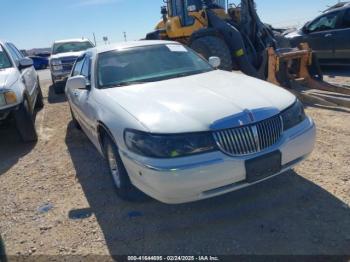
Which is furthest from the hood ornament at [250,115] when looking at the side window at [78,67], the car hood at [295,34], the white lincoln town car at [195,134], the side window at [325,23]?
the car hood at [295,34]

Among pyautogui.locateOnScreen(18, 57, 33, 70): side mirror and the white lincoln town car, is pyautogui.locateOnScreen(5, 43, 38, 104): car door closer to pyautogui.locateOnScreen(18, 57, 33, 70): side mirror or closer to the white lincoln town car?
pyautogui.locateOnScreen(18, 57, 33, 70): side mirror

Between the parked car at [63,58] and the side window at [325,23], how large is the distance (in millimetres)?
7017

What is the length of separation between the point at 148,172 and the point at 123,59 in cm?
203

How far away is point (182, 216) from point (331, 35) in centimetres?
807

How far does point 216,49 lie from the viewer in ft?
24.5

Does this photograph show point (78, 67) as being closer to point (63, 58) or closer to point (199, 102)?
point (199, 102)

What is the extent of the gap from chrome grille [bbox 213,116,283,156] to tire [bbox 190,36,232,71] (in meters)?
4.62

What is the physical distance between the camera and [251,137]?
→ 281 centimetres

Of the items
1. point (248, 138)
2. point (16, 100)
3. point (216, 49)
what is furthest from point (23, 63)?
point (248, 138)

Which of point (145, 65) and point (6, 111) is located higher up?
point (145, 65)

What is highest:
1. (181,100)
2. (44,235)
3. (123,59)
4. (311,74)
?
(123,59)

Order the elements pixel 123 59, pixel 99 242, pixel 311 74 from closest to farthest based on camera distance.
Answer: pixel 99 242
pixel 123 59
pixel 311 74

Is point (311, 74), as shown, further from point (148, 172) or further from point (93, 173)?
point (148, 172)

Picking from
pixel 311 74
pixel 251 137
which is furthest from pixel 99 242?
pixel 311 74
